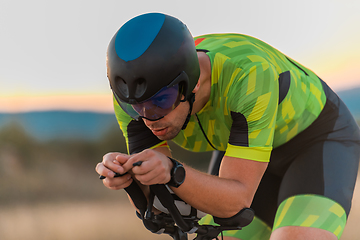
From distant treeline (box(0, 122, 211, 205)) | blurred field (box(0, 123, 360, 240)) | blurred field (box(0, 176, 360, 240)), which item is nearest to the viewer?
blurred field (box(0, 176, 360, 240))

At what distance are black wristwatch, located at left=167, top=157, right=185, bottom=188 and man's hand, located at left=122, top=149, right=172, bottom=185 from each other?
3 centimetres

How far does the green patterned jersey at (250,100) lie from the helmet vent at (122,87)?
34 centimetres

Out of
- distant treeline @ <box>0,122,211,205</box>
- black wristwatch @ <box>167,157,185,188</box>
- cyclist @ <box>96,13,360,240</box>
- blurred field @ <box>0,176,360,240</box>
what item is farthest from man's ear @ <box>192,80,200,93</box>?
distant treeline @ <box>0,122,211,205</box>

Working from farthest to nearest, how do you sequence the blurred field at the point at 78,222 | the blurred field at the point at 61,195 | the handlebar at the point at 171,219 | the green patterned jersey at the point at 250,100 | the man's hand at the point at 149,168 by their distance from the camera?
the blurred field at the point at 61,195 < the blurred field at the point at 78,222 < the green patterned jersey at the point at 250,100 < the handlebar at the point at 171,219 < the man's hand at the point at 149,168

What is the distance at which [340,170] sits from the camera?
1.90m

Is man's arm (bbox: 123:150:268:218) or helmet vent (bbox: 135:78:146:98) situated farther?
helmet vent (bbox: 135:78:146:98)

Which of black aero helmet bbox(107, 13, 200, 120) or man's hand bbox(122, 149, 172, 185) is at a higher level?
black aero helmet bbox(107, 13, 200, 120)

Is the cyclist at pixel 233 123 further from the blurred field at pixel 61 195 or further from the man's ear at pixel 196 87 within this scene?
the blurred field at pixel 61 195

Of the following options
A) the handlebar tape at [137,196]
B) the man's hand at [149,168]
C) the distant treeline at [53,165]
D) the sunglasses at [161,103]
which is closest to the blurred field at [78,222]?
the distant treeline at [53,165]

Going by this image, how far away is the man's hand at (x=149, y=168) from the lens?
4.20ft

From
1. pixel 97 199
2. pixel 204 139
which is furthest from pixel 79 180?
pixel 204 139

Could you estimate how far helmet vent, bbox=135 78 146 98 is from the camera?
147 cm

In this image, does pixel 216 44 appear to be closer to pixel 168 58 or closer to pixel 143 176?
pixel 168 58

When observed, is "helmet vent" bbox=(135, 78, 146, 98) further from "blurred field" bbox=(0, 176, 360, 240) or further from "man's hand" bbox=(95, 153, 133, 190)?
"blurred field" bbox=(0, 176, 360, 240)
